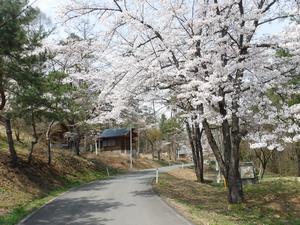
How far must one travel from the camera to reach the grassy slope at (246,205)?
541 inches

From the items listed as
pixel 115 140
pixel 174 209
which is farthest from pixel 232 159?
pixel 115 140

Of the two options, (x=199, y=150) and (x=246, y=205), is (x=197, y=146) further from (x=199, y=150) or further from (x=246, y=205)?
(x=246, y=205)

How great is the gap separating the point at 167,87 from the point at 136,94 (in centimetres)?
134

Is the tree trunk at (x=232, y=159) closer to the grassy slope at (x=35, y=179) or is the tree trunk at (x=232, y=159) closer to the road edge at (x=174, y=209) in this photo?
the road edge at (x=174, y=209)

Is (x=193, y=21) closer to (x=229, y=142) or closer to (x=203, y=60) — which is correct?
→ (x=203, y=60)

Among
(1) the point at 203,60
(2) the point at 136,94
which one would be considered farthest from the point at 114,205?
(1) the point at 203,60

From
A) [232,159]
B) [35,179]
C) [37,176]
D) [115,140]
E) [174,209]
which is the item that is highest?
[115,140]

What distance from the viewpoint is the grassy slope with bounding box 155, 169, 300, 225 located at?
541 inches

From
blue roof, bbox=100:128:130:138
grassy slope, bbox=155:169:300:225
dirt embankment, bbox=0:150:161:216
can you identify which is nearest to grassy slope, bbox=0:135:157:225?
dirt embankment, bbox=0:150:161:216

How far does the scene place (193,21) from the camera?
14742 mm

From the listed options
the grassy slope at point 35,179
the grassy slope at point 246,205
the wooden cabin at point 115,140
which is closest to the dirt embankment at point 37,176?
the grassy slope at point 35,179

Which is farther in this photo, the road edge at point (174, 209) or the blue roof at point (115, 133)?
the blue roof at point (115, 133)

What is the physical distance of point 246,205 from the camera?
16609 mm

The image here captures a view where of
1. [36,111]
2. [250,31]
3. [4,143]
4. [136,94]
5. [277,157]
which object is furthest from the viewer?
[277,157]
